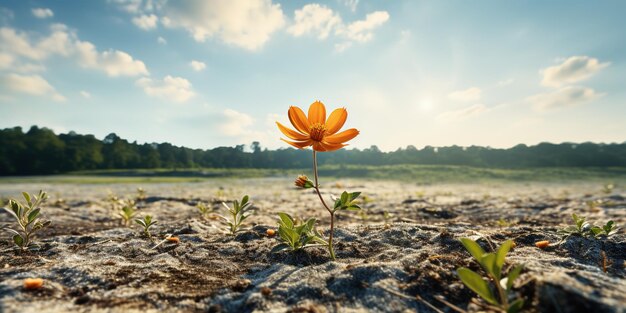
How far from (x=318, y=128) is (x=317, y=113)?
0.14m

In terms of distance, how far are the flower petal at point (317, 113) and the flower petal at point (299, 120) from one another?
40 millimetres

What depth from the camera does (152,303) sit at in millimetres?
1458

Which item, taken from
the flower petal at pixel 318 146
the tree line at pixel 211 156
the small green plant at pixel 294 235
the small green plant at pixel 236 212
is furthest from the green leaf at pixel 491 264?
the tree line at pixel 211 156

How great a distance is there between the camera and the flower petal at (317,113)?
2107mm

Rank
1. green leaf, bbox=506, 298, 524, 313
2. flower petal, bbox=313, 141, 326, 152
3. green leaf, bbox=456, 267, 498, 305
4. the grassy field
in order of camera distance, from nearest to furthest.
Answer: green leaf, bbox=506, 298, 524, 313, green leaf, bbox=456, 267, 498, 305, flower petal, bbox=313, 141, 326, 152, the grassy field

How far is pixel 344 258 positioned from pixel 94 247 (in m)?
1.94

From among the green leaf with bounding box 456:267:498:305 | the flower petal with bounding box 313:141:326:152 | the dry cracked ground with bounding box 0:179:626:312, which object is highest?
the flower petal with bounding box 313:141:326:152

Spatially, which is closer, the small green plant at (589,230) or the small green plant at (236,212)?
the small green plant at (589,230)

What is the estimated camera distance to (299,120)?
6.93 feet

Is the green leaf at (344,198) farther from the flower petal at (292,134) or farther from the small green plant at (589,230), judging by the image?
the small green plant at (589,230)

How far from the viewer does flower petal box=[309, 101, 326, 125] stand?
6.91 feet

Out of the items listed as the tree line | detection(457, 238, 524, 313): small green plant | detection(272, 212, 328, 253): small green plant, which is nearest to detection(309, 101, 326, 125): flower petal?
detection(272, 212, 328, 253): small green plant

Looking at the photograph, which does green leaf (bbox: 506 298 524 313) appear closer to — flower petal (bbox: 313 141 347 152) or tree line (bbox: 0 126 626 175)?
flower petal (bbox: 313 141 347 152)

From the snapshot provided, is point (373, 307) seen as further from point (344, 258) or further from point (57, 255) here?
point (57, 255)
